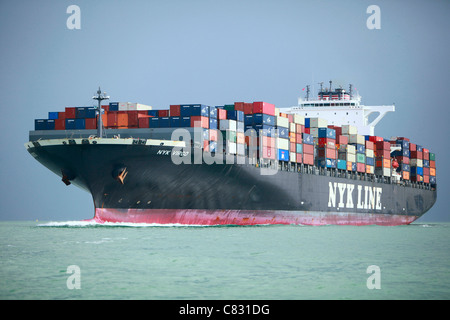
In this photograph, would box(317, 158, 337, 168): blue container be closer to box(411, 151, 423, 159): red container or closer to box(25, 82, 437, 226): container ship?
box(25, 82, 437, 226): container ship

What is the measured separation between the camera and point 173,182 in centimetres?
3800

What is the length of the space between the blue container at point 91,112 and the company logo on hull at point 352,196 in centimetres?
2017

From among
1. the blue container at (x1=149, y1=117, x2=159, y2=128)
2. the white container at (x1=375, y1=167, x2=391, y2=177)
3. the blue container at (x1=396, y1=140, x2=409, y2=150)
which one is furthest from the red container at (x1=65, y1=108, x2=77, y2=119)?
the blue container at (x1=396, y1=140, x2=409, y2=150)

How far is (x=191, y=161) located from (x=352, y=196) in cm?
2235

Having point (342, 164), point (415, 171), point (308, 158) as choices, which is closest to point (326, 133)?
point (308, 158)

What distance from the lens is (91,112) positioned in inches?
1577

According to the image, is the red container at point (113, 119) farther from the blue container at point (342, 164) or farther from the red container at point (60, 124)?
the blue container at point (342, 164)

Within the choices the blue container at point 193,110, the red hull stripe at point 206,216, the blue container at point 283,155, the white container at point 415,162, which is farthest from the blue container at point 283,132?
the white container at point 415,162

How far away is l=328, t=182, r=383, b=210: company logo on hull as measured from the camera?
52.6 m

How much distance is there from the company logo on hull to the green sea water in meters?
19.0

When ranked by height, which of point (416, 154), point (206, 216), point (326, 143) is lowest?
point (206, 216)

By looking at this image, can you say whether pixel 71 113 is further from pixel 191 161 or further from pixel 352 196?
pixel 352 196

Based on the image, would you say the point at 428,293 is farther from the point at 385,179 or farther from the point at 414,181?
the point at 414,181

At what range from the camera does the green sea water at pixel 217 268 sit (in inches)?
674
